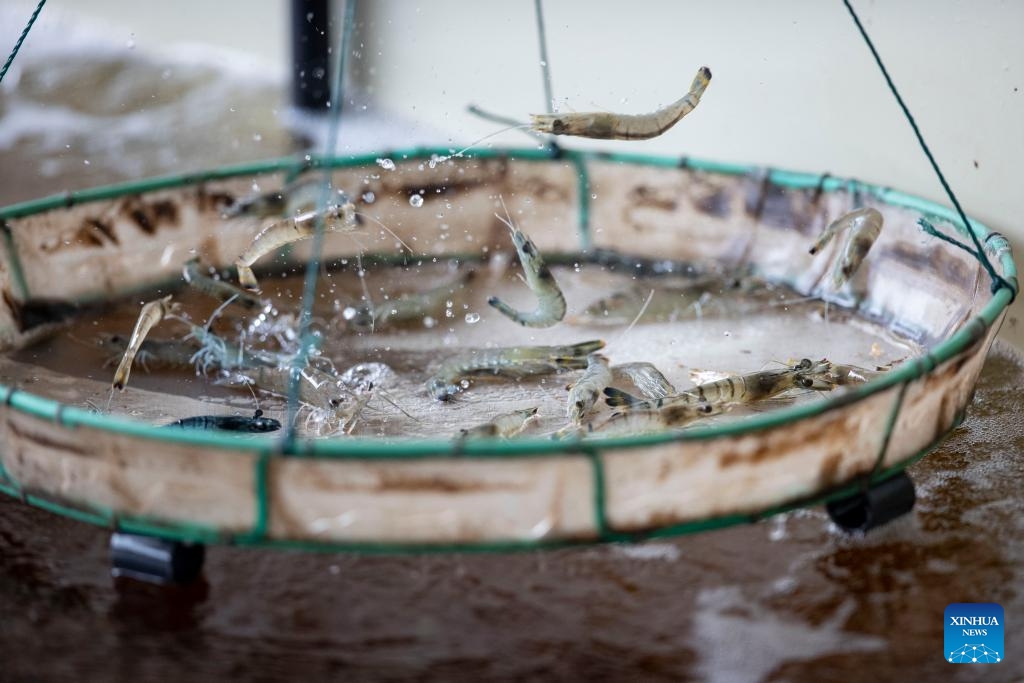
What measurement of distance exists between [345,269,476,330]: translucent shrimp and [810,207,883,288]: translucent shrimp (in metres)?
0.94

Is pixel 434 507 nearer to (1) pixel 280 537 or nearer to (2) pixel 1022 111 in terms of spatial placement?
(1) pixel 280 537

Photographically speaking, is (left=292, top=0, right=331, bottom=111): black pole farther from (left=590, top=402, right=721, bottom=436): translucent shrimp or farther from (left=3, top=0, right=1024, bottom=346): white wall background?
(left=590, top=402, right=721, bottom=436): translucent shrimp

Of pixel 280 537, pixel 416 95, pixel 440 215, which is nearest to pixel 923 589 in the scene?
pixel 280 537

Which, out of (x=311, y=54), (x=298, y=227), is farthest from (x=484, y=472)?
(x=311, y=54)

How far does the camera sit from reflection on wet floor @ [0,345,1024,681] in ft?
5.68

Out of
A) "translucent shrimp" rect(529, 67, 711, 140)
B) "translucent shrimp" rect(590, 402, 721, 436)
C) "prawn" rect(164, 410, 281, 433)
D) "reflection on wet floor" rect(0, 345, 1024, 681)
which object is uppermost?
"translucent shrimp" rect(529, 67, 711, 140)

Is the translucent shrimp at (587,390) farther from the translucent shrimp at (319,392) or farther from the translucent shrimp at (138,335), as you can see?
the translucent shrimp at (138,335)

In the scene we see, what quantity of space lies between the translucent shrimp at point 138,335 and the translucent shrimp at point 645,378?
0.99m

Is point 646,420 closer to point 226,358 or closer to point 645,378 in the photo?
point 645,378

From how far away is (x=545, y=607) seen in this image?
1869 mm

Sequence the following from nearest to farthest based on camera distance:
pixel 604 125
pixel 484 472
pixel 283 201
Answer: pixel 484 472, pixel 604 125, pixel 283 201

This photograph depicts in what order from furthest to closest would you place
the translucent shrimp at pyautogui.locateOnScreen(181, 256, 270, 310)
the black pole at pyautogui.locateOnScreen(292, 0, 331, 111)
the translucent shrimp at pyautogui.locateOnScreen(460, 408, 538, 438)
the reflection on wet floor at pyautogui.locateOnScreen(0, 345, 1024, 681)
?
the black pole at pyautogui.locateOnScreen(292, 0, 331, 111), the translucent shrimp at pyautogui.locateOnScreen(181, 256, 270, 310), the translucent shrimp at pyautogui.locateOnScreen(460, 408, 538, 438), the reflection on wet floor at pyautogui.locateOnScreen(0, 345, 1024, 681)

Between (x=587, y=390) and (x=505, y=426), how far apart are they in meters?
0.23

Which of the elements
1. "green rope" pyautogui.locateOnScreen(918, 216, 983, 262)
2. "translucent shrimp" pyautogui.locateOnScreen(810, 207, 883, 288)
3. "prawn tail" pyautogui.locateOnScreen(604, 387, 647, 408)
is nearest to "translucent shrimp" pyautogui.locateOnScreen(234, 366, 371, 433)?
"prawn tail" pyautogui.locateOnScreen(604, 387, 647, 408)
